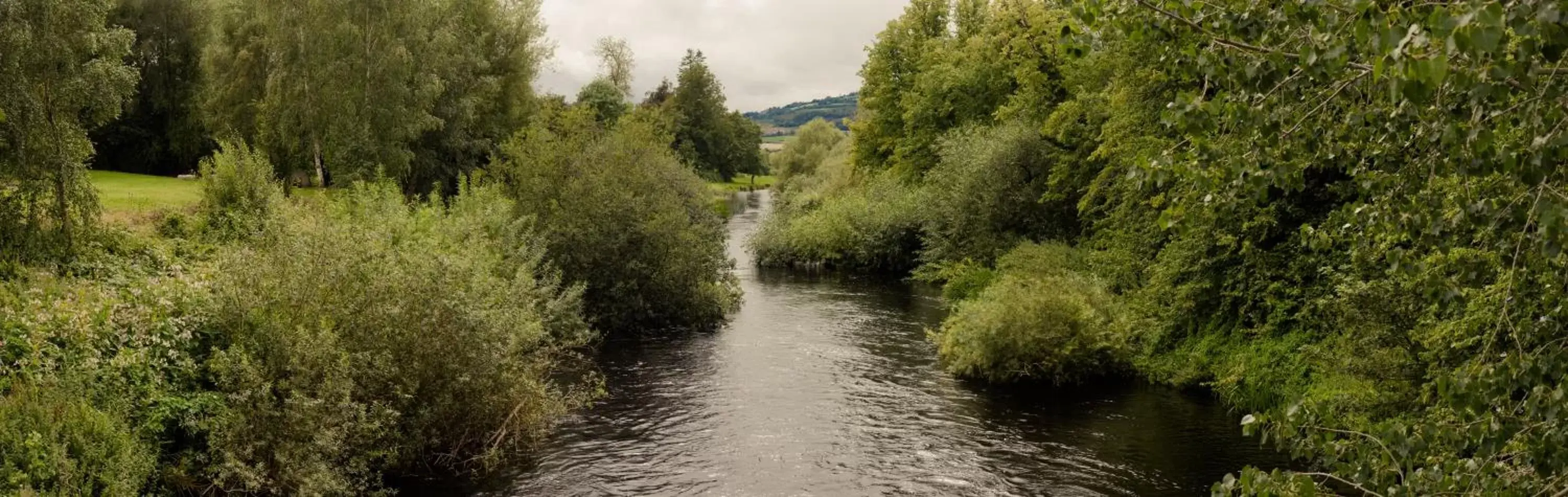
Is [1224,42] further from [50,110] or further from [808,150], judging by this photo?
[808,150]

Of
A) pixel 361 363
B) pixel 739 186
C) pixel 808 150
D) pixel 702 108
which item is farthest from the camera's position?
pixel 739 186

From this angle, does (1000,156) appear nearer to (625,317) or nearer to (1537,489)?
(625,317)

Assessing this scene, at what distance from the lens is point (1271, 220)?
15.1 m

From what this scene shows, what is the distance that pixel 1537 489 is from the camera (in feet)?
16.9

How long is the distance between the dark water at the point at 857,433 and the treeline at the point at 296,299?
124 centimetres

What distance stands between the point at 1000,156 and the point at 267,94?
25.6m

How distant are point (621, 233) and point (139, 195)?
45.1 feet

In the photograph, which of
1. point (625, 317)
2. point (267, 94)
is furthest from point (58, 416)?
point (267, 94)

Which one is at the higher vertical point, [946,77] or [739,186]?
[946,77]

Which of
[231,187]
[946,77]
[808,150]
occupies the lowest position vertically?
[231,187]

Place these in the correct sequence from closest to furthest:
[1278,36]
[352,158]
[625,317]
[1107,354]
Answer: [1278,36]
[1107,354]
[625,317]
[352,158]

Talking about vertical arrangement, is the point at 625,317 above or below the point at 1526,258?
below

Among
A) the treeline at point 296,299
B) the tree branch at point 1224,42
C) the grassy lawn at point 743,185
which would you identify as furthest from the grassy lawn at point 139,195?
the grassy lawn at point 743,185

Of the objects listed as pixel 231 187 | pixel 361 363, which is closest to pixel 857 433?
pixel 361 363
